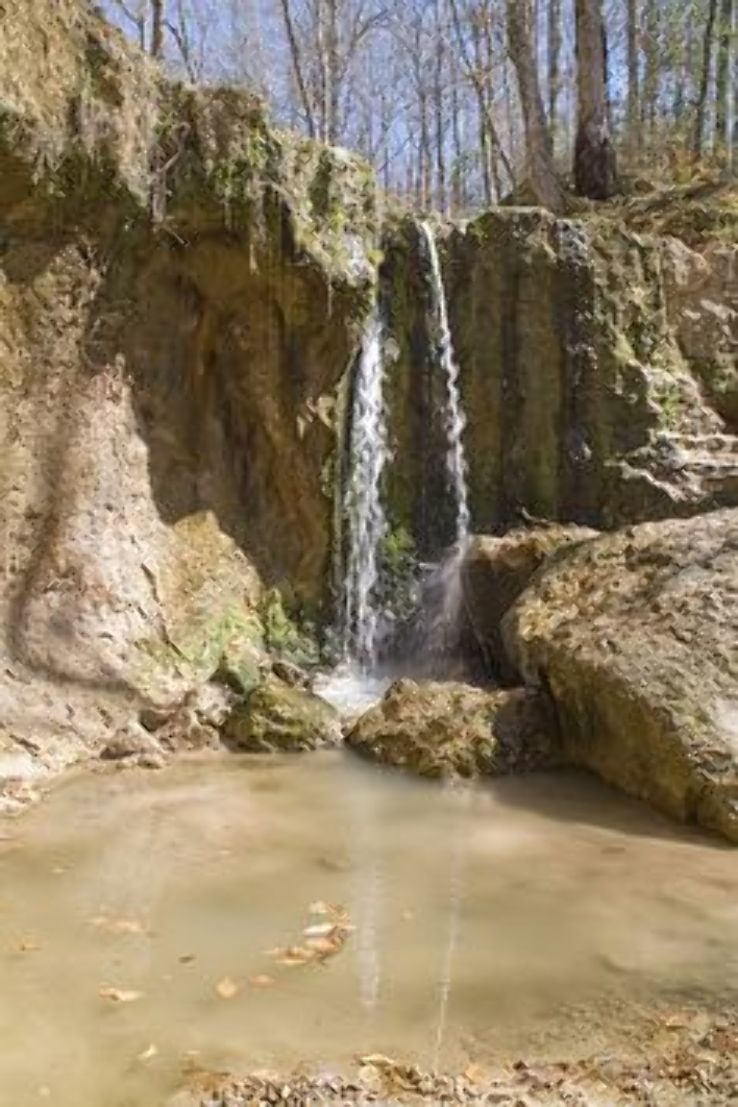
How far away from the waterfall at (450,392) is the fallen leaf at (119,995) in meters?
6.79

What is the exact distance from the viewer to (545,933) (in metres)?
3.87

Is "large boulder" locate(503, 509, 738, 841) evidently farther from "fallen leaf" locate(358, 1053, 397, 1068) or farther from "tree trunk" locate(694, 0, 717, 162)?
"tree trunk" locate(694, 0, 717, 162)

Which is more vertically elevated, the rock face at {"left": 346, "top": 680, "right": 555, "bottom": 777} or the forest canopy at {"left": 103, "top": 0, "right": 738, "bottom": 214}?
the forest canopy at {"left": 103, "top": 0, "right": 738, "bottom": 214}

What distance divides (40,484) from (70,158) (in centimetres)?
216

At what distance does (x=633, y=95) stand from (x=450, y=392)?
13870mm

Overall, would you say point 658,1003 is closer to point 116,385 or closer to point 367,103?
point 116,385

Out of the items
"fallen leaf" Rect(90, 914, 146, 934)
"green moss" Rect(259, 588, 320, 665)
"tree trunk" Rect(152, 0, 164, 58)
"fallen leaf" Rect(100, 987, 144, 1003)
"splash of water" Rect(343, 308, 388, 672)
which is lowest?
"fallen leaf" Rect(100, 987, 144, 1003)

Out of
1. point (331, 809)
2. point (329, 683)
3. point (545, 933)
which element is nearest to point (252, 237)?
point (329, 683)

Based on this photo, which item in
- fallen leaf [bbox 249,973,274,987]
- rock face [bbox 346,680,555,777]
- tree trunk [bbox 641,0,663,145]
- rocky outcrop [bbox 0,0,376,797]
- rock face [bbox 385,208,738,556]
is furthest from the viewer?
tree trunk [bbox 641,0,663,145]

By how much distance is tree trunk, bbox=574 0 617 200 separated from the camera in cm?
1391

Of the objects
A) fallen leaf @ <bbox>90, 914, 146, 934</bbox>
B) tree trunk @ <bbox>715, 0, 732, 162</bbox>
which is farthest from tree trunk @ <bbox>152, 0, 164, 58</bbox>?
fallen leaf @ <bbox>90, 914, 146, 934</bbox>

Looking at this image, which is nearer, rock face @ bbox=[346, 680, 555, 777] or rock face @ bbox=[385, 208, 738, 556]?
rock face @ bbox=[346, 680, 555, 777]

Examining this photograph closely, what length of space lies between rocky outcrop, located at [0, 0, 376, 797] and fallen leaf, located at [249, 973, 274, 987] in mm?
2969

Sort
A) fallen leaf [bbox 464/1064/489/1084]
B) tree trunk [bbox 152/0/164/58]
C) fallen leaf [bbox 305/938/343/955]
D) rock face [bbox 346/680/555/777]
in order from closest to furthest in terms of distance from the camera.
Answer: fallen leaf [bbox 464/1064/489/1084]
fallen leaf [bbox 305/938/343/955]
rock face [bbox 346/680/555/777]
tree trunk [bbox 152/0/164/58]
